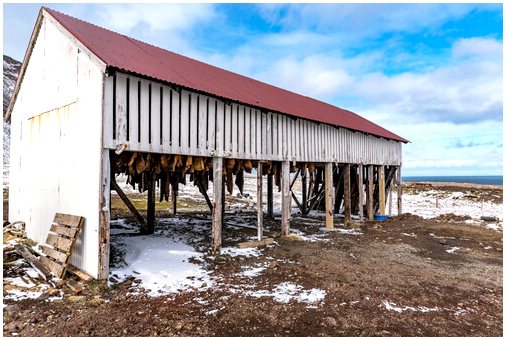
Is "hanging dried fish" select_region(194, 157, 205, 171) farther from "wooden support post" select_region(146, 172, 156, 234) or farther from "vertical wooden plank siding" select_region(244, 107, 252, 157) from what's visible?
"wooden support post" select_region(146, 172, 156, 234)

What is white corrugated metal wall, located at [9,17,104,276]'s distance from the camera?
27.2ft

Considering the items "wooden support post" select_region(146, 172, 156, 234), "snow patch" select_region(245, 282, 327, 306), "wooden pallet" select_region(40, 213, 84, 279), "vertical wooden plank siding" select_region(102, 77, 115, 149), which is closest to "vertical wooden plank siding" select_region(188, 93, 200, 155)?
"vertical wooden plank siding" select_region(102, 77, 115, 149)

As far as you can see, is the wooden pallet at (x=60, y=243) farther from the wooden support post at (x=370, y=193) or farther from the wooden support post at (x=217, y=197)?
the wooden support post at (x=370, y=193)

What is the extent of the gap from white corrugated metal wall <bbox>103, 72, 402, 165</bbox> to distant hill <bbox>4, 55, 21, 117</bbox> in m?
66.9

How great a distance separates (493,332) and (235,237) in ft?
31.5

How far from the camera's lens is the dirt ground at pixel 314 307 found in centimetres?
579

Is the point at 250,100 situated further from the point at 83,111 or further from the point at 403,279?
the point at 403,279

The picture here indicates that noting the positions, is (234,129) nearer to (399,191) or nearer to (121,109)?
(121,109)

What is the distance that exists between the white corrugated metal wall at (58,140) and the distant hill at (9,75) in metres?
61.5

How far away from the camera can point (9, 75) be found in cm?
7369

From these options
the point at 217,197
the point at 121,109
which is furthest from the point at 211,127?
the point at 121,109

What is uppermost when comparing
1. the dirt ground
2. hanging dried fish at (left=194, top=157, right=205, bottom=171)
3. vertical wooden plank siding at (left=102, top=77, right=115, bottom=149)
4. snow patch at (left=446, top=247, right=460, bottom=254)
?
→ vertical wooden plank siding at (left=102, top=77, right=115, bottom=149)

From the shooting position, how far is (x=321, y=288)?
7980mm

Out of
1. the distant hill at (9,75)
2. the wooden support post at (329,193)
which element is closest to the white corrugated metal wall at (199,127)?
the wooden support post at (329,193)
